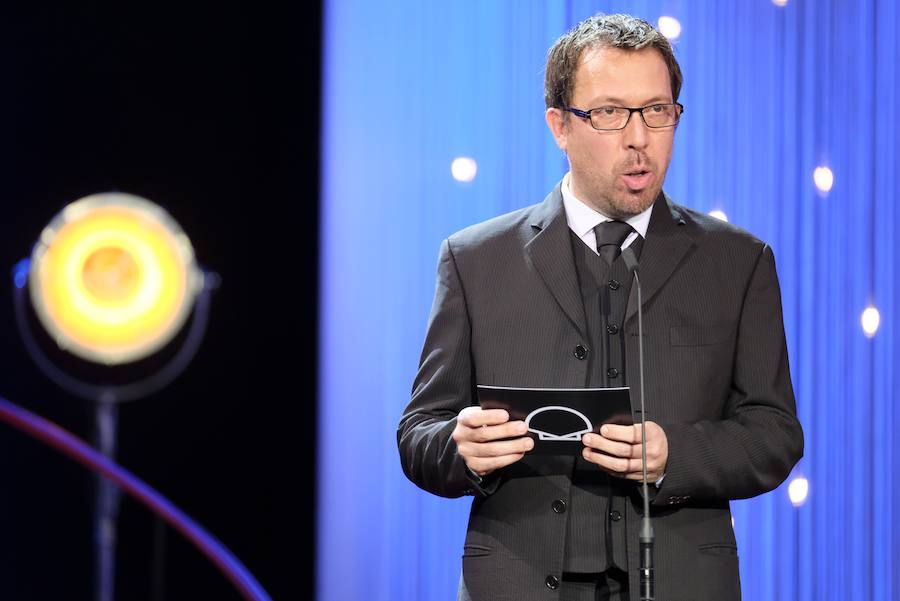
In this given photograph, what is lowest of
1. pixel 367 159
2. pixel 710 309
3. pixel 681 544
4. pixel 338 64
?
pixel 681 544

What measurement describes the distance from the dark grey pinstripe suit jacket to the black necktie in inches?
2.2

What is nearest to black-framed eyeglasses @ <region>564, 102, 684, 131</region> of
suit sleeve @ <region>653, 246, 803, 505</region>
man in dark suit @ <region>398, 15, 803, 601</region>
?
man in dark suit @ <region>398, 15, 803, 601</region>

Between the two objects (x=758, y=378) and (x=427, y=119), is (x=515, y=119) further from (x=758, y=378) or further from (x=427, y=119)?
(x=758, y=378)

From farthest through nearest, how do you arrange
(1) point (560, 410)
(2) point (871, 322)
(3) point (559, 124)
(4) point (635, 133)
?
(2) point (871, 322)
(3) point (559, 124)
(4) point (635, 133)
(1) point (560, 410)

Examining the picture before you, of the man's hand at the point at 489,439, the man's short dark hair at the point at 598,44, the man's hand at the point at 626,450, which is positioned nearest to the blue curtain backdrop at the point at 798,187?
the man's short dark hair at the point at 598,44

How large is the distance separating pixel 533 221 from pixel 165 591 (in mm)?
2457

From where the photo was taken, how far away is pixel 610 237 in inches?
83.7

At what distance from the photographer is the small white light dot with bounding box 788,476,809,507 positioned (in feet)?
9.23

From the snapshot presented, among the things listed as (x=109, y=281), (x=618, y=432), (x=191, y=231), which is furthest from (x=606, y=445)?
(x=191, y=231)

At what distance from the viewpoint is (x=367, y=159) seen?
125 inches

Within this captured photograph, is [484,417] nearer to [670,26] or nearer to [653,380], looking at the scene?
[653,380]

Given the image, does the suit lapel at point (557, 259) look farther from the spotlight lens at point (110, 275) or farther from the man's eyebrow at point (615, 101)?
the spotlight lens at point (110, 275)

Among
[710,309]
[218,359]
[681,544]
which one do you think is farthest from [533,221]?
[218,359]

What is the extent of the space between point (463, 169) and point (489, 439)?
1361 millimetres
